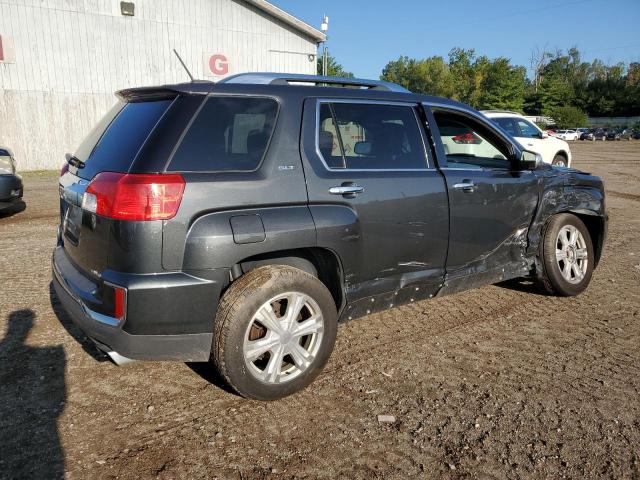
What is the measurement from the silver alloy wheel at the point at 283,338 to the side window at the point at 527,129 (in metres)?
12.4

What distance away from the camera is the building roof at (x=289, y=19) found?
1872 centimetres

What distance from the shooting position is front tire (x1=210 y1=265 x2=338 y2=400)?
2.99 metres

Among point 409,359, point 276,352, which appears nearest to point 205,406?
point 276,352

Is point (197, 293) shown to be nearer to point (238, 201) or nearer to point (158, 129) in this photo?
point (238, 201)

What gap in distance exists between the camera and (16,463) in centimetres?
260

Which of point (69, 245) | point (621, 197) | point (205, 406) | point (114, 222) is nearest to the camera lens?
point (114, 222)

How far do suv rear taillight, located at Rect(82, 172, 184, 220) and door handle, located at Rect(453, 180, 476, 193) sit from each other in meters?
2.12

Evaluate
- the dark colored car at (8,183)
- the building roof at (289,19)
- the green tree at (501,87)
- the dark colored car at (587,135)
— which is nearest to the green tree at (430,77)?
the green tree at (501,87)

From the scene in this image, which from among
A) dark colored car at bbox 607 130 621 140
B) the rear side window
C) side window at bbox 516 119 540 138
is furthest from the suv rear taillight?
dark colored car at bbox 607 130 621 140

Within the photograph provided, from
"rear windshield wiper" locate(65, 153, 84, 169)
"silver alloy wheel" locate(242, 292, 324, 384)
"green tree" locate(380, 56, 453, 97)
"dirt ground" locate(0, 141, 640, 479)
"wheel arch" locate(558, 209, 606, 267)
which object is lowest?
"dirt ground" locate(0, 141, 640, 479)

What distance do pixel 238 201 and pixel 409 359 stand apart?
1729 millimetres

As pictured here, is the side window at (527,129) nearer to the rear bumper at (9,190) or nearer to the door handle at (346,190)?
the rear bumper at (9,190)

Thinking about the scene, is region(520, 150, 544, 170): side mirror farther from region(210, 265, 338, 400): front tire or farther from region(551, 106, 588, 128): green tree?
region(551, 106, 588, 128): green tree

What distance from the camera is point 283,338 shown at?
3.18 metres
